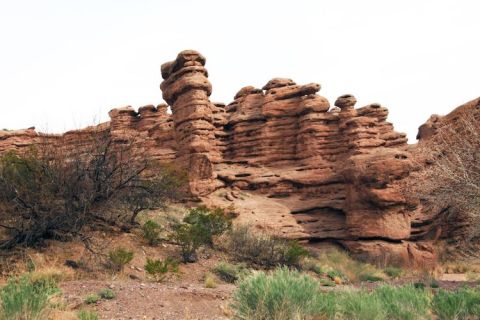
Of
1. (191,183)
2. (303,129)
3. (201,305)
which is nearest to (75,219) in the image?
(201,305)

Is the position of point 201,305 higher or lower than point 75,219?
lower

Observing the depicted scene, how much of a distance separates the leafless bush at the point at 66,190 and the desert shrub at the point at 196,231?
6.11 feet

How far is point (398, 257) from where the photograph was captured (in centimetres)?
2306

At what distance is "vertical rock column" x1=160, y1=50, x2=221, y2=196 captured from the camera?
26.9 m

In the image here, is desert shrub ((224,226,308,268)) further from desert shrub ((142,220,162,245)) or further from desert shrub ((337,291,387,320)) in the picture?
desert shrub ((337,291,387,320))

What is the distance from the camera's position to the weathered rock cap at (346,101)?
31375 millimetres

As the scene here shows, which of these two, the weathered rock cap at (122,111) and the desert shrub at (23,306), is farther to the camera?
the weathered rock cap at (122,111)

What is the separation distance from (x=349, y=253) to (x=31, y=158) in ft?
58.7

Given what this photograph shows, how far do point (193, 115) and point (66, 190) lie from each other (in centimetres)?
1482

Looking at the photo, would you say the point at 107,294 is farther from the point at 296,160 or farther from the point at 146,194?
the point at 296,160

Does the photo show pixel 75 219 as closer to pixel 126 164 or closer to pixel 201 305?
pixel 126 164

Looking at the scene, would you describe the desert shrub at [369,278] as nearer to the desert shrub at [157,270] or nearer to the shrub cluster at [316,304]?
Answer: the desert shrub at [157,270]

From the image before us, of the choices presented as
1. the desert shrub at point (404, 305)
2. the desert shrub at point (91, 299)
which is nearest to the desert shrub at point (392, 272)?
the desert shrub at point (404, 305)

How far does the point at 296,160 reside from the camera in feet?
100
